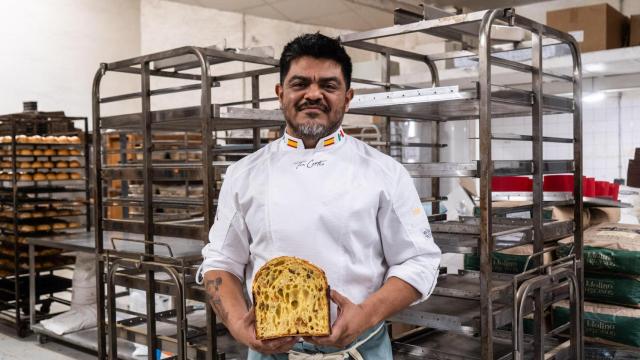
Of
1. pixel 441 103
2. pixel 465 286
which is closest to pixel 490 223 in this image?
pixel 441 103

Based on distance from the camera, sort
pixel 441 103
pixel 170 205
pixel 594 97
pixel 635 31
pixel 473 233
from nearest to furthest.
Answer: pixel 441 103 < pixel 473 233 < pixel 170 205 < pixel 635 31 < pixel 594 97

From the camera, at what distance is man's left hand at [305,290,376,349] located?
1.27m

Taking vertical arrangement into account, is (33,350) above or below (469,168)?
below

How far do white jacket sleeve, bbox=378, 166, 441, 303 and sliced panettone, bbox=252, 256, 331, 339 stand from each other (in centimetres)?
24

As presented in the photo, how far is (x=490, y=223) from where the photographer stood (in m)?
2.20

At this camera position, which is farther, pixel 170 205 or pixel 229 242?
pixel 170 205

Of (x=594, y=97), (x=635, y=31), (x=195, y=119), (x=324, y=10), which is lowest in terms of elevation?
(x=195, y=119)

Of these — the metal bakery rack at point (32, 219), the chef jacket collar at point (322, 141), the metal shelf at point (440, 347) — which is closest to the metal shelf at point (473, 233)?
the metal shelf at point (440, 347)

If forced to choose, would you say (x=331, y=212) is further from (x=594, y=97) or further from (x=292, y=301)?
(x=594, y=97)

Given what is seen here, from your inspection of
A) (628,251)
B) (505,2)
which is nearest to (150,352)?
(628,251)

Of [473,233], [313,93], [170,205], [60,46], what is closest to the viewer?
[313,93]

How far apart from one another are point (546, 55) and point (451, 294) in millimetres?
1418

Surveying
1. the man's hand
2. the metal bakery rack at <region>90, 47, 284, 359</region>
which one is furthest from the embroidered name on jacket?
the metal bakery rack at <region>90, 47, 284, 359</region>

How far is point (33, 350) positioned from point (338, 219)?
13.3 ft
